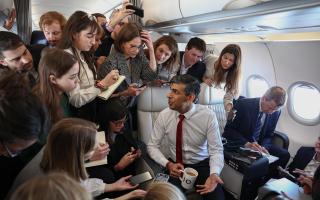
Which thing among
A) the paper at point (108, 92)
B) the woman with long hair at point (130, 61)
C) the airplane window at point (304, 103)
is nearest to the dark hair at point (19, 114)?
the paper at point (108, 92)

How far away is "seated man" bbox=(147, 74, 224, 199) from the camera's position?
2.37 m

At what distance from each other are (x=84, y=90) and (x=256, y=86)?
3.41 metres

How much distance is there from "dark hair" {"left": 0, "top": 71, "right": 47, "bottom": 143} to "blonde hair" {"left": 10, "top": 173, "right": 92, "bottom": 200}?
38 cm

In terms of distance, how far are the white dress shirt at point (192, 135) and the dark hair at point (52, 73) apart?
3.36 feet

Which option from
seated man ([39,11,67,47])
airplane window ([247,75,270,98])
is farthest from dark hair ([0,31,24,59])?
airplane window ([247,75,270,98])

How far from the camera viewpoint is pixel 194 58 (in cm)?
306

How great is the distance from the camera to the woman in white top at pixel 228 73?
3088 millimetres

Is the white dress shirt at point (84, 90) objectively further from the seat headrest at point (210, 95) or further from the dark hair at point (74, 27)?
the seat headrest at point (210, 95)

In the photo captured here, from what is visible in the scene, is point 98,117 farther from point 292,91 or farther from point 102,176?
point 292,91

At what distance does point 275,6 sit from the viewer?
4.96ft

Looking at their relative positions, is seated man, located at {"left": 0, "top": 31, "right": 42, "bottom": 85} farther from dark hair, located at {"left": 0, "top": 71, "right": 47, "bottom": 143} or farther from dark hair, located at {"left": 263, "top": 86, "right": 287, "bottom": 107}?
dark hair, located at {"left": 263, "top": 86, "right": 287, "bottom": 107}

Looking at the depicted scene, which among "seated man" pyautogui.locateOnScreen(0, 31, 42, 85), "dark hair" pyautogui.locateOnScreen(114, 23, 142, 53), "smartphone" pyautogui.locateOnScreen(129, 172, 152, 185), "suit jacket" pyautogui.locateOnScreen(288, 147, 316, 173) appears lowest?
"suit jacket" pyautogui.locateOnScreen(288, 147, 316, 173)

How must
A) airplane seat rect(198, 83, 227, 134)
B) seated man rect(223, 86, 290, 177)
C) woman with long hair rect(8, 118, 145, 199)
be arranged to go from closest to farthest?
woman with long hair rect(8, 118, 145, 199)
seated man rect(223, 86, 290, 177)
airplane seat rect(198, 83, 227, 134)

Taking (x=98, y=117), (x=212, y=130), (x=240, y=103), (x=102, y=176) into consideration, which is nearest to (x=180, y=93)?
(x=212, y=130)
